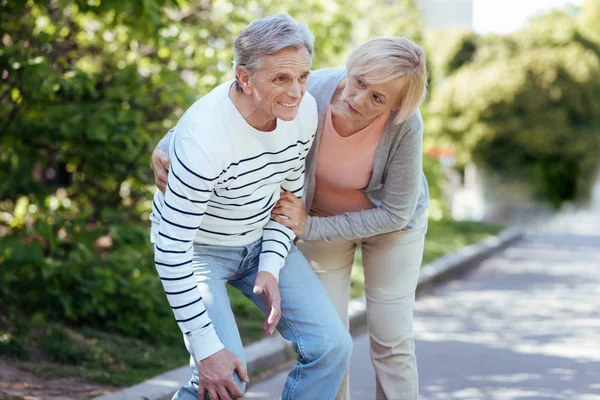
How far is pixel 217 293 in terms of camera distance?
3.25 meters

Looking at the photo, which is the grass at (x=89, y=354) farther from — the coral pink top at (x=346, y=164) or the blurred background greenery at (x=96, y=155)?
the coral pink top at (x=346, y=164)

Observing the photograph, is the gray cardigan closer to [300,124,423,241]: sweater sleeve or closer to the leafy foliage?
[300,124,423,241]: sweater sleeve

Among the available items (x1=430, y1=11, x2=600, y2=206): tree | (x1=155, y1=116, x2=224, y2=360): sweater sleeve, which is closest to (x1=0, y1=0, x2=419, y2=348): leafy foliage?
(x1=155, y1=116, x2=224, y2=360): sweater sleeve

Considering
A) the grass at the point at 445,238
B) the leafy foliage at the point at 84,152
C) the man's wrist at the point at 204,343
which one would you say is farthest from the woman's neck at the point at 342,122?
the grass at the point at 445,238

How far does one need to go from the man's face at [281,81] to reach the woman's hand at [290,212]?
464 mm

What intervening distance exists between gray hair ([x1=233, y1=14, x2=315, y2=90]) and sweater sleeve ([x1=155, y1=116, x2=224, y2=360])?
0.34 meters

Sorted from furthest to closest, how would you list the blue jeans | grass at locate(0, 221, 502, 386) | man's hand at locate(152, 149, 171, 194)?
grass at locate(0, 221, 502, 386), man's hand at locate(152, 149, 171, 194), the blue jeans

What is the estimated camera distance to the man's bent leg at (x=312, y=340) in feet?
10.7

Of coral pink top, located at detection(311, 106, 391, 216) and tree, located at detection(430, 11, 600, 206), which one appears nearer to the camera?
coral pink top, located at detection(311, 106, 391, 216)

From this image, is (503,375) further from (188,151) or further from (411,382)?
(188,151)

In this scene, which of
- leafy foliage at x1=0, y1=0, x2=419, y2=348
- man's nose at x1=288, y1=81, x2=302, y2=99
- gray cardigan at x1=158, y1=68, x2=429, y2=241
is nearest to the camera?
man's nose at x1=288, y1=81, x2=302, y2=99

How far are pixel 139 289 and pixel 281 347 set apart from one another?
1.01 meters

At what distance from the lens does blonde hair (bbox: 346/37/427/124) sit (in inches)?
135

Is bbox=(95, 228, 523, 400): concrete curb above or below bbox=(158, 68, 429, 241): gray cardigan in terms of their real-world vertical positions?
below
